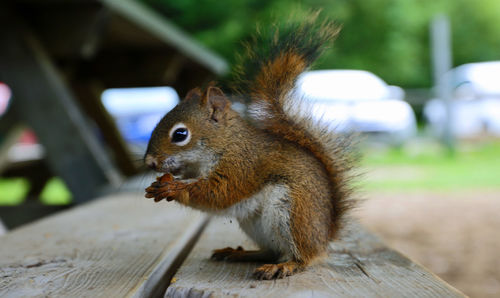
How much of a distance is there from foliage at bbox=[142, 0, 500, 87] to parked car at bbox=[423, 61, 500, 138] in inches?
44.0

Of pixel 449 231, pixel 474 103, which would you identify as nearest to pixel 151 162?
pixel 449 231

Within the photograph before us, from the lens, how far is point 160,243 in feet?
4.78

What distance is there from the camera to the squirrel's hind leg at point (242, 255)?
4.24 feet

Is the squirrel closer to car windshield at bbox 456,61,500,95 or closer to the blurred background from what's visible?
the blurred background

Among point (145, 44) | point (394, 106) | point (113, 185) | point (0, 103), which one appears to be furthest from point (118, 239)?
point (0, 103)

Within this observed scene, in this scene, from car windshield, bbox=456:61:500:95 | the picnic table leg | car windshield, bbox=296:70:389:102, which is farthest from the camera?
car windshield, bbox=456:61:500:95

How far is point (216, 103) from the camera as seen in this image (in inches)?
52.0

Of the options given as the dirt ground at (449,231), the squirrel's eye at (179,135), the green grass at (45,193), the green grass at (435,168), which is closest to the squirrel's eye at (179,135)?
the squirrel's eye at (179,135)

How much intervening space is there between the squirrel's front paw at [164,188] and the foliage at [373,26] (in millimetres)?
388

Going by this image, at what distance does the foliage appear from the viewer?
A: 263 inches

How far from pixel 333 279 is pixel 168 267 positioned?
1.27ft

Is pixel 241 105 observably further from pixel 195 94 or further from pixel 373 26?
pixel 373 26

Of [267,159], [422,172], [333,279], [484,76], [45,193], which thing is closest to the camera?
[333,279]

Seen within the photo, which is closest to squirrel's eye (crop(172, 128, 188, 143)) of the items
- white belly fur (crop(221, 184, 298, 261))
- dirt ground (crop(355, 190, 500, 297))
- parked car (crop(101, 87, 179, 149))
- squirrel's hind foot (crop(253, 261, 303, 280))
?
white belly fur (crop(221, 184, 298, 261))
